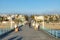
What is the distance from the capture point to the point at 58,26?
10844 cm

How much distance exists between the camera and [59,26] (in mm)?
109188

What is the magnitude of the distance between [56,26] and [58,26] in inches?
38.1

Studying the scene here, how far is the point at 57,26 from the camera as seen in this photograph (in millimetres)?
108438

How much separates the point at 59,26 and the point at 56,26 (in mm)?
1724

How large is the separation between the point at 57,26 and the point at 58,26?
1.59 ft

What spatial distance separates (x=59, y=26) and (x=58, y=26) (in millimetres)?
950

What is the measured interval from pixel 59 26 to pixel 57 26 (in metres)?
1.30

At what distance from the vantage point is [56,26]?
10844 centimetres
